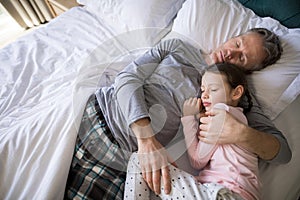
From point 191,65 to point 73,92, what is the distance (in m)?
0.51

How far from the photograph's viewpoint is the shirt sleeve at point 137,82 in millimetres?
A: 802

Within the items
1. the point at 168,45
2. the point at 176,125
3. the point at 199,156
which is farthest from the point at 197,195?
the point at 168,45

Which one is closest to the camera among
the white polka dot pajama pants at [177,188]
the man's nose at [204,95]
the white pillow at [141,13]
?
the white polka dot pajama pants at [177,188]

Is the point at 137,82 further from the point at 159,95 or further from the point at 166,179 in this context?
the point at 166,179

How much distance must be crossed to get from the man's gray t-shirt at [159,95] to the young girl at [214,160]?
0.18ft

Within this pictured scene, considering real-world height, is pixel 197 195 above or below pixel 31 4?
below

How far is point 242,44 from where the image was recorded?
924mm

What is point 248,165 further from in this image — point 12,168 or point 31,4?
point 31,4

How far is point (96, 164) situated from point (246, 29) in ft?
2.94

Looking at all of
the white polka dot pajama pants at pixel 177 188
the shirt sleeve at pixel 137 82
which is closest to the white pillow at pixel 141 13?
the shirt sleeve at pixel 137 82

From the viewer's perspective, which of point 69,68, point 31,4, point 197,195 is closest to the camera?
point 197,195

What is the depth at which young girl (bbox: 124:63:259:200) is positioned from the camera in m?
0.67

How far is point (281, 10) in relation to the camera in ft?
3.44

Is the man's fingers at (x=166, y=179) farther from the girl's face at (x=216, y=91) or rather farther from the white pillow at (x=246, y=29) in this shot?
the white pillow at (x=246, y=29)
